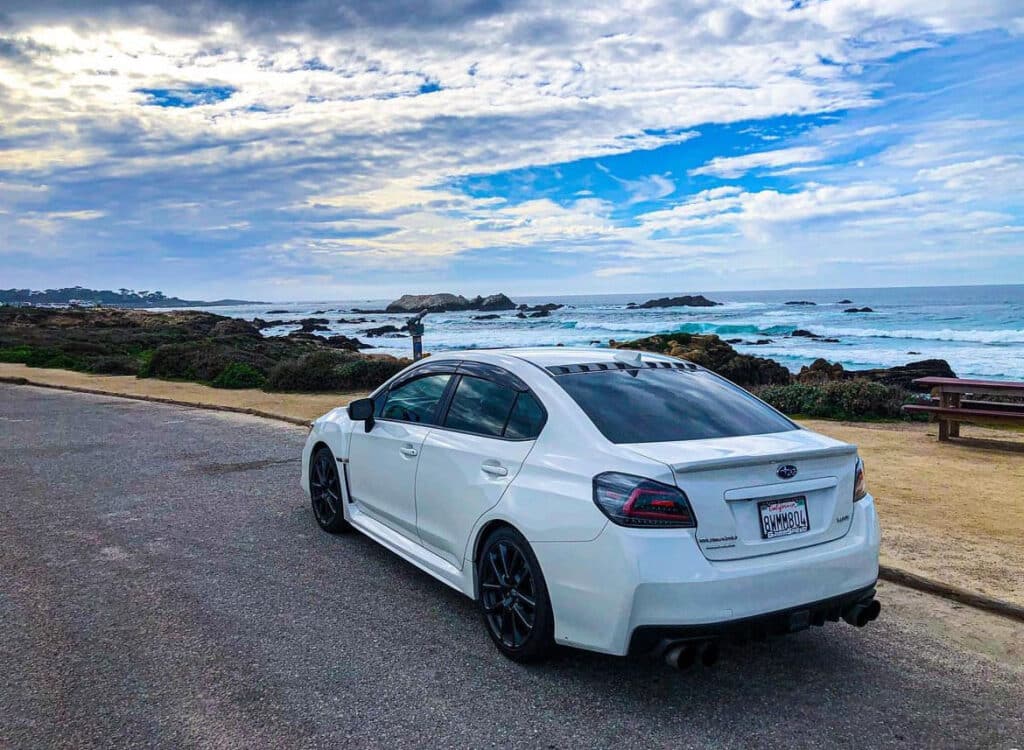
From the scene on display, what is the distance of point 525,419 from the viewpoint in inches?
175

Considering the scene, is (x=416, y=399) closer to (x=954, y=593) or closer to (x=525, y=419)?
(x=525, y=419)

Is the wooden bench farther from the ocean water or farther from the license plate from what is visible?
the ocean water

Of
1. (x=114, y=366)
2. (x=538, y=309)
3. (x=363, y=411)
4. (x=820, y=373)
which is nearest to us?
(x=363, y=411)

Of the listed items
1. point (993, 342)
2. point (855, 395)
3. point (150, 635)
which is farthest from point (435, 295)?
point (150, 635)

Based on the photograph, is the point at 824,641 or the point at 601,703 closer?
the point at 601,703

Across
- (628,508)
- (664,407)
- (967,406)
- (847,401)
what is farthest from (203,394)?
(628,508)

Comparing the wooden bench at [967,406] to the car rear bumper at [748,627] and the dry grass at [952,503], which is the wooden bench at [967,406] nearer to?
the dry grass at [952,503]

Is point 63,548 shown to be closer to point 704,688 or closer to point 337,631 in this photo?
point 337,631

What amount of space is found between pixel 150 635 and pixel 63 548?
214 centimetres

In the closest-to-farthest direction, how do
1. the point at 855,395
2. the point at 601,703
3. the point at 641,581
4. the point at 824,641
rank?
the point at 641,581
the point at 601,703
the point at 824,641
the point at 855,395

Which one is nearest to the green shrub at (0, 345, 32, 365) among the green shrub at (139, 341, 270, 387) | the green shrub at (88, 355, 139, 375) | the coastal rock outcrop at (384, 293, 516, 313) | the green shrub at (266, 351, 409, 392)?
the green shrub at (88, 355, 139, 375)

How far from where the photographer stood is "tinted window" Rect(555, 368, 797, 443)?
163 inches

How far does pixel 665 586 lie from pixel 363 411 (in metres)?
2.91

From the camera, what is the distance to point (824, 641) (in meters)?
4.48
